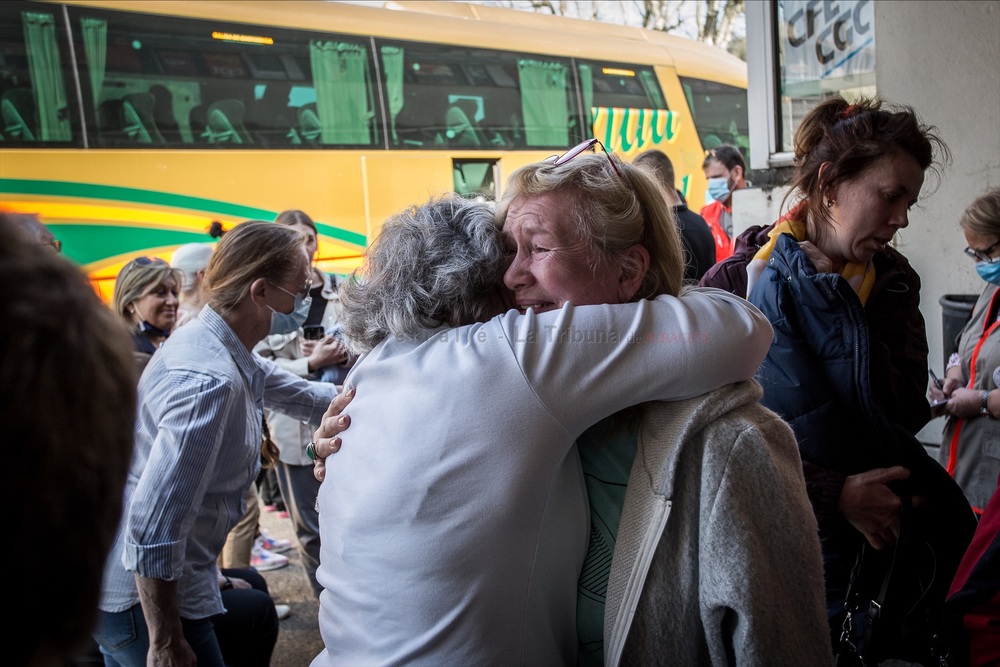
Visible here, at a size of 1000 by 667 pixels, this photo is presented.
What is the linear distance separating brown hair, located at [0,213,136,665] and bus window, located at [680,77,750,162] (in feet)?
41.6

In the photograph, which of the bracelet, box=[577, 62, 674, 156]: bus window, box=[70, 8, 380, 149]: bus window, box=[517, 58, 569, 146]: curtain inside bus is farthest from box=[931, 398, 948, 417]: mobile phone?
box=[577, 62, 674, 156]: bus window

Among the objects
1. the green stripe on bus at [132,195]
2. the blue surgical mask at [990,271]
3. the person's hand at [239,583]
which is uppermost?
the green stripe on bus at [132,195]

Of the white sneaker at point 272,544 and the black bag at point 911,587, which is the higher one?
the black bag at point 911,587

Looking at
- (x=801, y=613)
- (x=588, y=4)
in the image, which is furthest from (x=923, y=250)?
(x=588, y=4)

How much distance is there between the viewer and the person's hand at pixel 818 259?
1.99 metres

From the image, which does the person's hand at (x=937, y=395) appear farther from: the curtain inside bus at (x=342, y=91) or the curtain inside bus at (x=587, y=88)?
the curtain inside bus at (x=587, y=88)

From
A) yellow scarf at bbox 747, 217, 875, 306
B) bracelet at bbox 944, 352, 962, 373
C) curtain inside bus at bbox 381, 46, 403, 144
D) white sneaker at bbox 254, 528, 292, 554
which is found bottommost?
white sneaker at bbox 254, 528, 292, 554

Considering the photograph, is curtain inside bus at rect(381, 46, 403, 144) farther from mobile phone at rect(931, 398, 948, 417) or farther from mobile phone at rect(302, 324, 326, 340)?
mobile phone at rect(931, 398, 948, 417)

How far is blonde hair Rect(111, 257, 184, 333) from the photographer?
4566 mm

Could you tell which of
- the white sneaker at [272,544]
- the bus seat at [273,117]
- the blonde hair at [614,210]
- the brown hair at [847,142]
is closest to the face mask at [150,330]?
the white sneaker at [272,544]

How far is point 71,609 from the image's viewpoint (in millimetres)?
686

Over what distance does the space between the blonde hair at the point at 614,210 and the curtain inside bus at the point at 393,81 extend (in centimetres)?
834

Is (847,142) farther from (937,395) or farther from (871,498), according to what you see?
(937,395)

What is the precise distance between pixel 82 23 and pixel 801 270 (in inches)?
333
